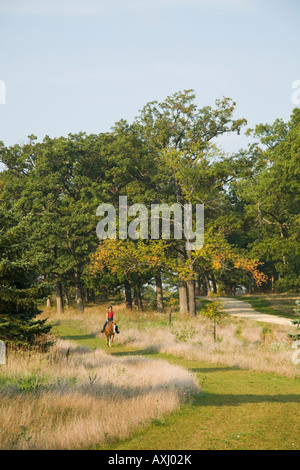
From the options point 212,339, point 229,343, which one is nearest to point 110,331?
point 212,339

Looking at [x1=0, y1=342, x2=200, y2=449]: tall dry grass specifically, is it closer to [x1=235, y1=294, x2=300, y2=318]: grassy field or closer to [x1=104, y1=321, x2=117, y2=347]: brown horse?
[x1=104, y1=321, x2=117, y2=347]: brown horse

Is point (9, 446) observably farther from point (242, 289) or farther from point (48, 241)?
point (242, 289)

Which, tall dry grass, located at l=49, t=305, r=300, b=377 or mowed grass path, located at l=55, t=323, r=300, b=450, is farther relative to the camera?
tall dry grass, located at l=49, t=305, r=300, b=377

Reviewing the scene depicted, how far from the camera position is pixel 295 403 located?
11836 millimetres

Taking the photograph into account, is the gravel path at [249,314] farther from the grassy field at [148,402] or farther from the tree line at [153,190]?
the grassy field at [148,402]

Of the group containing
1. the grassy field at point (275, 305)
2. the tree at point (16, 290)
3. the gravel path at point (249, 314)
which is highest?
the tree at point (16, 290)

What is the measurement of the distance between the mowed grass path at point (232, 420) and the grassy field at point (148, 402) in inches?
0.9

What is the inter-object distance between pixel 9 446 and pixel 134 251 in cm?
2722

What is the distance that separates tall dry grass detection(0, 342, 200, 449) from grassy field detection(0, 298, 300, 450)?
2 cm

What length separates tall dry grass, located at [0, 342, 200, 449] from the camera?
26.7 feet
